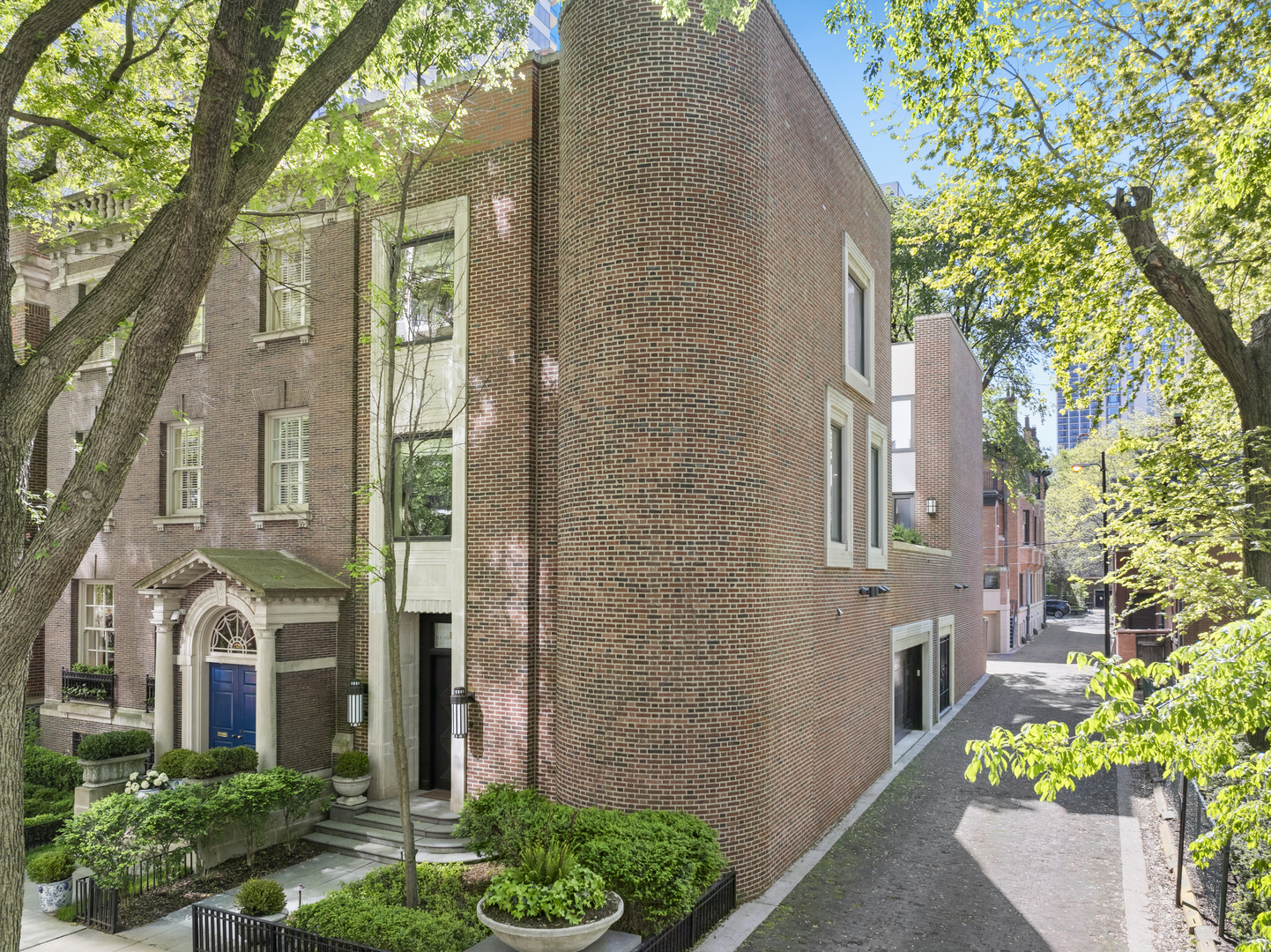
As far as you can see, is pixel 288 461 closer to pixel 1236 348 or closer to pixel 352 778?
pixel 352 778

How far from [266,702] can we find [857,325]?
1316 centimetres

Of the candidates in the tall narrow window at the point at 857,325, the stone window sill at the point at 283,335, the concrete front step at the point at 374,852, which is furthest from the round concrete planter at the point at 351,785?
the tall narrow window at the point at 857,325

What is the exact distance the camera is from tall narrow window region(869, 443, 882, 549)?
17.2 metres

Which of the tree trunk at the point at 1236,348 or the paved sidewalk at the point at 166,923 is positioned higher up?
the tree trunk at the point at 1236,348

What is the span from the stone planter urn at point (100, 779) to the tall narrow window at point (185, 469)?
16.1ft

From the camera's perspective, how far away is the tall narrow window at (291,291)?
15.8 meters

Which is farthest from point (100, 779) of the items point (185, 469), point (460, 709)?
point (460, 709)

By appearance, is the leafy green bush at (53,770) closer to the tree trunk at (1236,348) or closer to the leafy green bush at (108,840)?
the leafy green bush at (108,840)

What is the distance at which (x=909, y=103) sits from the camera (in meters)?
11.2

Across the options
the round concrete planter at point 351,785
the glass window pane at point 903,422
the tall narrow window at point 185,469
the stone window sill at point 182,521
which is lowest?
the round concrete planter at point 351,785

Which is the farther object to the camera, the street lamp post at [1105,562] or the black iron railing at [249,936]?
the street lamp post at [1105,562]

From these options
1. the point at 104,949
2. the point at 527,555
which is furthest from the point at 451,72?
the point at 104,949

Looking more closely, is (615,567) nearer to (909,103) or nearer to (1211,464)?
(909,103)

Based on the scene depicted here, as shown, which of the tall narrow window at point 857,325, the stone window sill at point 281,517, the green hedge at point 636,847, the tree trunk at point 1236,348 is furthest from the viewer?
the tall narrow window at point 857,325
